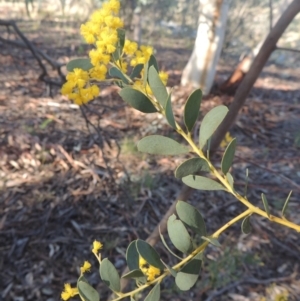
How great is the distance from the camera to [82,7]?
8.87 metres

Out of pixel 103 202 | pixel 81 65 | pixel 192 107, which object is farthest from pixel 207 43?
pixel 192 107

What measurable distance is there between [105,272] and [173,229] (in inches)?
3.5

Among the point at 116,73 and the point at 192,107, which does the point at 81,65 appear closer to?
the point at 116,73

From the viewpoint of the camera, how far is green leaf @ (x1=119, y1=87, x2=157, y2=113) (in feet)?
1.32

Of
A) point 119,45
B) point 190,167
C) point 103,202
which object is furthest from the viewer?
point 103,202

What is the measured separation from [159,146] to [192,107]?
0.18 ft

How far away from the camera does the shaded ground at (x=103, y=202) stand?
1.86 metres

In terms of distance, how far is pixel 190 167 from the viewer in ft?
1.31

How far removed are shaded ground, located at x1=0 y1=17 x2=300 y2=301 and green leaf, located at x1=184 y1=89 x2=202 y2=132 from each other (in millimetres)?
1010

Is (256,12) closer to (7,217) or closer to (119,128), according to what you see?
(119,128)

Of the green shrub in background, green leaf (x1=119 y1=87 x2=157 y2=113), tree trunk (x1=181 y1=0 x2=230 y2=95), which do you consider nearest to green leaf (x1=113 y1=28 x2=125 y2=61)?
the green shrub in background

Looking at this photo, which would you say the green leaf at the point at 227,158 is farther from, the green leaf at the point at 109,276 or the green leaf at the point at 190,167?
the green leaf at the point at 109,276

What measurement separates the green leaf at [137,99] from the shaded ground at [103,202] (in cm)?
103

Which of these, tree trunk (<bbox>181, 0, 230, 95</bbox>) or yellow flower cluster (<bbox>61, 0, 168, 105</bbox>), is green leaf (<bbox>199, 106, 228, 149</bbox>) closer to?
yellow flower cluster (<bbox>61, 0, 168, 105</bbox>)
